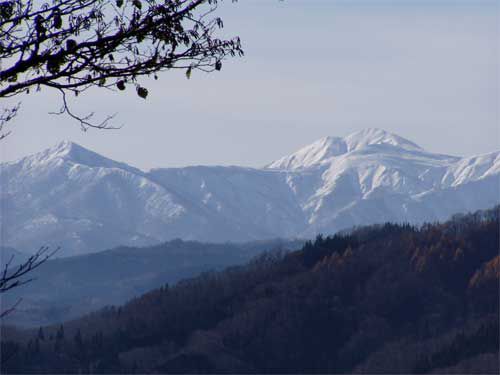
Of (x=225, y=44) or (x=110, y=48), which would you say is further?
(x=225, y=44)

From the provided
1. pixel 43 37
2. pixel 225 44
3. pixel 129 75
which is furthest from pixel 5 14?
pixel 225 44

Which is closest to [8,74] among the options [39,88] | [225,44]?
[39,88]

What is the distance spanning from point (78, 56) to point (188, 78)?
2.41 meters

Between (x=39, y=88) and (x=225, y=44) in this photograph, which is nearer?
(x=39, y=88)

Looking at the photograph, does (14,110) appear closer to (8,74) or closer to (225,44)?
(8,74)

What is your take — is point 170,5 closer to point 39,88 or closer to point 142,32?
point 142,32

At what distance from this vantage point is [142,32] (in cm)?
2450

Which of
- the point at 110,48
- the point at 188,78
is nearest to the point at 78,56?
the point at 110,48

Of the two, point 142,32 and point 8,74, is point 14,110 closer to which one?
point 8,74

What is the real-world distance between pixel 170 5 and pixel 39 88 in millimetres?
3513

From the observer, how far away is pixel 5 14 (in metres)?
24.5

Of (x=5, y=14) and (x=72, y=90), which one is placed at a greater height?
(x=5, y=14)

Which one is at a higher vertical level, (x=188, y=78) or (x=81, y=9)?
(x=81, y=9)

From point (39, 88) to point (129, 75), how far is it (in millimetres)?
1963
